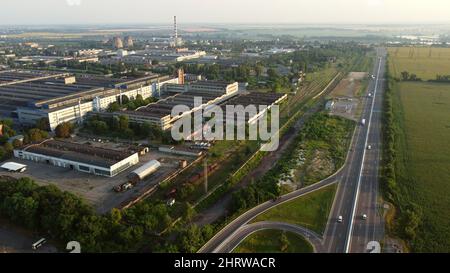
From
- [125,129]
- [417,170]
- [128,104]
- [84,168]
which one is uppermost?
[128,104]

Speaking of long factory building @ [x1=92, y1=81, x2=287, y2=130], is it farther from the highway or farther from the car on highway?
the car on highway

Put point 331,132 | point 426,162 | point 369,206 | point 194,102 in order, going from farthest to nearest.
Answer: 1. point 194,102
2. point 331,132
3. point 426,162
4. point 369,206

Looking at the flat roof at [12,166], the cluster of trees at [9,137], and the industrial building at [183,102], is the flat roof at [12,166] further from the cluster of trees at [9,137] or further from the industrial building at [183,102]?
the industrial building at [183,102]

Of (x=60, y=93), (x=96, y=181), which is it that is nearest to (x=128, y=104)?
(x=60, y=93)

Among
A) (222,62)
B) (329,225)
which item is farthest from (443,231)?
(222,62)

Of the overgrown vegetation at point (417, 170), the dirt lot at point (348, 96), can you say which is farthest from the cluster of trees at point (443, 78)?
the overgrown vegetation at point (417, 170)

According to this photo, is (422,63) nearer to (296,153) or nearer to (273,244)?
(296,153)

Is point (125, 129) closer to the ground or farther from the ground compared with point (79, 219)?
farther from the ground
